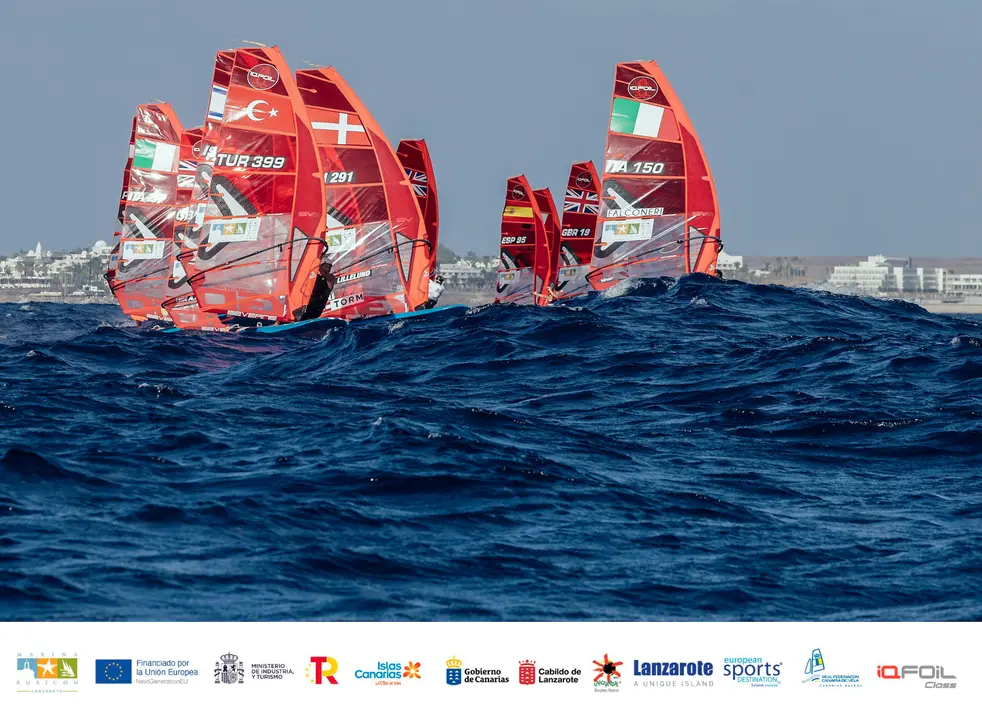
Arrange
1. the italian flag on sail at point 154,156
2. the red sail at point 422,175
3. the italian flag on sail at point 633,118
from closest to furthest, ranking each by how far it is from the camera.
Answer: the italian flag on sail at point 633,118 → the red sail at point 422,175 → the italian flag on sail at point 154,156

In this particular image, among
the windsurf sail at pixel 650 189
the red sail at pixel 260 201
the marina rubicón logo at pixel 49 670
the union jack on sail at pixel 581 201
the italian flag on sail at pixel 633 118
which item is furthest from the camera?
the union jack on sail at pixel 581 201

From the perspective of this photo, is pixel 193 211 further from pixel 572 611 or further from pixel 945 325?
pixel 572 611

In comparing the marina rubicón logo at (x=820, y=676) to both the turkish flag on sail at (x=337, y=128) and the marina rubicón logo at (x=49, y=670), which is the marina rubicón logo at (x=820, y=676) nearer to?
the marina rubicón logo at (x=49, y=670)

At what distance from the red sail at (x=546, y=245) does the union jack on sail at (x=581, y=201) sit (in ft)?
4.72

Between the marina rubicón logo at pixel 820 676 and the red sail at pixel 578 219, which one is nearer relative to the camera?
the marina rubicón logo at pixel 820 676

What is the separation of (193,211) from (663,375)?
2730 centimetres

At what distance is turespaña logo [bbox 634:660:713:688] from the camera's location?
9.61m

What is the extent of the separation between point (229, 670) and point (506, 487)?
604cm

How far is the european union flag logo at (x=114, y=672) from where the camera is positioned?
9.52 metres

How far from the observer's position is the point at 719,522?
46.1 ft

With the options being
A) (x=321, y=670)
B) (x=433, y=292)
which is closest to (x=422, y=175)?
(x=433, y=292)

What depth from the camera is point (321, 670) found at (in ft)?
31.6

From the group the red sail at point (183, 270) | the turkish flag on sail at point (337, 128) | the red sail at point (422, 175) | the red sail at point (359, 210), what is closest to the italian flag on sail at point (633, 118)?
the red sail at point (359, 210)

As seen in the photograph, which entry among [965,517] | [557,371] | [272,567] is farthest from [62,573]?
[557,371]
